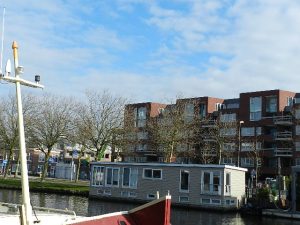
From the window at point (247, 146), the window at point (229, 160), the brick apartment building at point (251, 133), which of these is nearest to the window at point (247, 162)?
the brick apartment building at point (251, 133)

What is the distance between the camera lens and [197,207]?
3709cm

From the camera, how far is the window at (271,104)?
278 ft

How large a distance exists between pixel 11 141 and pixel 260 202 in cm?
3540

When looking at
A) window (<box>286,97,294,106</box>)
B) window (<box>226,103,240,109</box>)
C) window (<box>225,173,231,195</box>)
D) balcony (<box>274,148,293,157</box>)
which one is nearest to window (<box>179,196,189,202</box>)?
window (<box>225,173,231,195</box>)

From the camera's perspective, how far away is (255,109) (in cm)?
8756

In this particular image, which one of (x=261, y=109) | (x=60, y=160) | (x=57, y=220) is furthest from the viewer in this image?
(x=60, y=160)

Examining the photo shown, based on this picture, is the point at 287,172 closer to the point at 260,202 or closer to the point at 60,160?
the point at 260,202

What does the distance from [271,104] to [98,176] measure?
4922cm

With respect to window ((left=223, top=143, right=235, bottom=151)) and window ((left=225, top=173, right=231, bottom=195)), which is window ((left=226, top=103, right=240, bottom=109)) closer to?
window ((left=223, top=143, right=235, bottom=151))

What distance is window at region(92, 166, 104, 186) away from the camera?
4384 centimetres

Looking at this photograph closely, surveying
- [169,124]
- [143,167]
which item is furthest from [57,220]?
[169,124]

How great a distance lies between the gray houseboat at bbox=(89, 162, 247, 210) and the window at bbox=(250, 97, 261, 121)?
157ft

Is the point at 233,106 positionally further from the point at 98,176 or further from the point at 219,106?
the point at 98,176

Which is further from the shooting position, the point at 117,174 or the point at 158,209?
the point at 117,174
